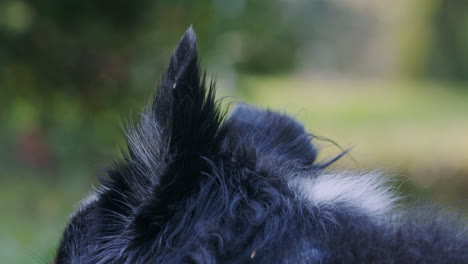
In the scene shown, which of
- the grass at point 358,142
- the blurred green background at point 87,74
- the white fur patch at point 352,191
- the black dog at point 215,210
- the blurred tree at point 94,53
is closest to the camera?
the black dog at point 215,210

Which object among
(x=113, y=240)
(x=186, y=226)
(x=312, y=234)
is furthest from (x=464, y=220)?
(x=113, y=240)

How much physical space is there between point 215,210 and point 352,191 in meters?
0.54

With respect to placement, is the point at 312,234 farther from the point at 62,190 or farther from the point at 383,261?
the point at 62,190

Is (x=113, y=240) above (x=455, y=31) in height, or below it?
below

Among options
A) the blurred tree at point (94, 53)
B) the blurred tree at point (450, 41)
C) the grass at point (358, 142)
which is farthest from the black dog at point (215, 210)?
the blurred tree at point (450, 41)

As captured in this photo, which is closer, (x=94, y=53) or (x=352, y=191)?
(x=352, y=191)

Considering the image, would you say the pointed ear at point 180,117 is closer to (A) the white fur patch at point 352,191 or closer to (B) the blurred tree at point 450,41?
(A) the white fur patch at point 352,191

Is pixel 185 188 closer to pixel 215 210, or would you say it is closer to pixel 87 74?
pixel 215 210

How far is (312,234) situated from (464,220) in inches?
26.5

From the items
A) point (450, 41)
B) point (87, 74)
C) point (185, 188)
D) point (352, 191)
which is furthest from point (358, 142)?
point (450, 41)

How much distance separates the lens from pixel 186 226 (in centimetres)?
179

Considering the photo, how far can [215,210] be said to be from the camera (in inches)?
70.9

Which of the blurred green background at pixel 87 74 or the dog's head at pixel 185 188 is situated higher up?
the blurred green background at pixel 87 74

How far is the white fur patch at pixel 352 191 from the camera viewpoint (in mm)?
1976
